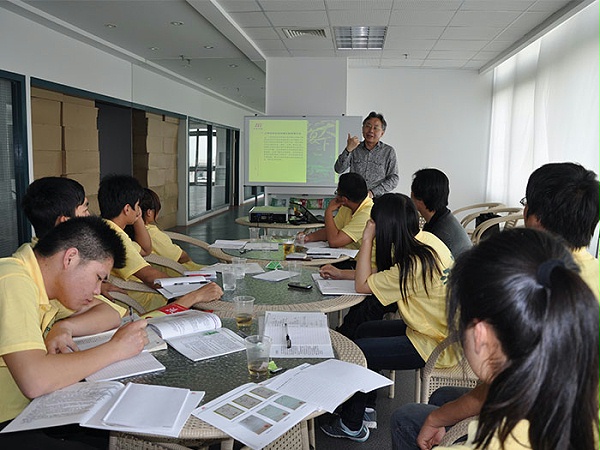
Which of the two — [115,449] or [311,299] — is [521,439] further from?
[311,299]

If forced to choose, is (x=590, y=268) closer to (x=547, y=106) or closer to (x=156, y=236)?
(x=156, y=236)

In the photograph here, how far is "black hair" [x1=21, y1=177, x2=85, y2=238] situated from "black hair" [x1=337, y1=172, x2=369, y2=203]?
2.09m

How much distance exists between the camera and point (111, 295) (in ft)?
7.89

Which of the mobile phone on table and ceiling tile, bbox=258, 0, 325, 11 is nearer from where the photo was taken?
the mobile phone on table

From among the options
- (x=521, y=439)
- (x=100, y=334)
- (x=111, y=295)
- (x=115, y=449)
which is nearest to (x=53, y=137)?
(x=111, y=295)

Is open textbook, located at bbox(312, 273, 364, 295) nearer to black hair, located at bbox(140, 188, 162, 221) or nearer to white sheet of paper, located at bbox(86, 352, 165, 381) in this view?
white sheet of paper, located at bbox(86, 352, 165, 381)

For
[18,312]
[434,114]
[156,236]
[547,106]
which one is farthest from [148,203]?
[434,114]

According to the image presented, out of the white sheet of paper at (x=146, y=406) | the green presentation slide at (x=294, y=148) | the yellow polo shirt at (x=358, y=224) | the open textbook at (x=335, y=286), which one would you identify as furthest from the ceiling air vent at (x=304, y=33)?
the white sheet of paper at (x=146, y=406)

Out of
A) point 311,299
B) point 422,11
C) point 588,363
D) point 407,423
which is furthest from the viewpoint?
point 422,11

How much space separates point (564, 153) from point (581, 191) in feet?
11.9

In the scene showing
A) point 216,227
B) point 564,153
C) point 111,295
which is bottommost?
point 216,227

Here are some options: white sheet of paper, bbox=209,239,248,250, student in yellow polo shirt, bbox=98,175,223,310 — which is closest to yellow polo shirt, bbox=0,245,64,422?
student in yellow polo shirt, bbox=98,175,223,310

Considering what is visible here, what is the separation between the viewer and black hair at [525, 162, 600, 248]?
175 cm

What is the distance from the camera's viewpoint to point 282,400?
4.05ft
